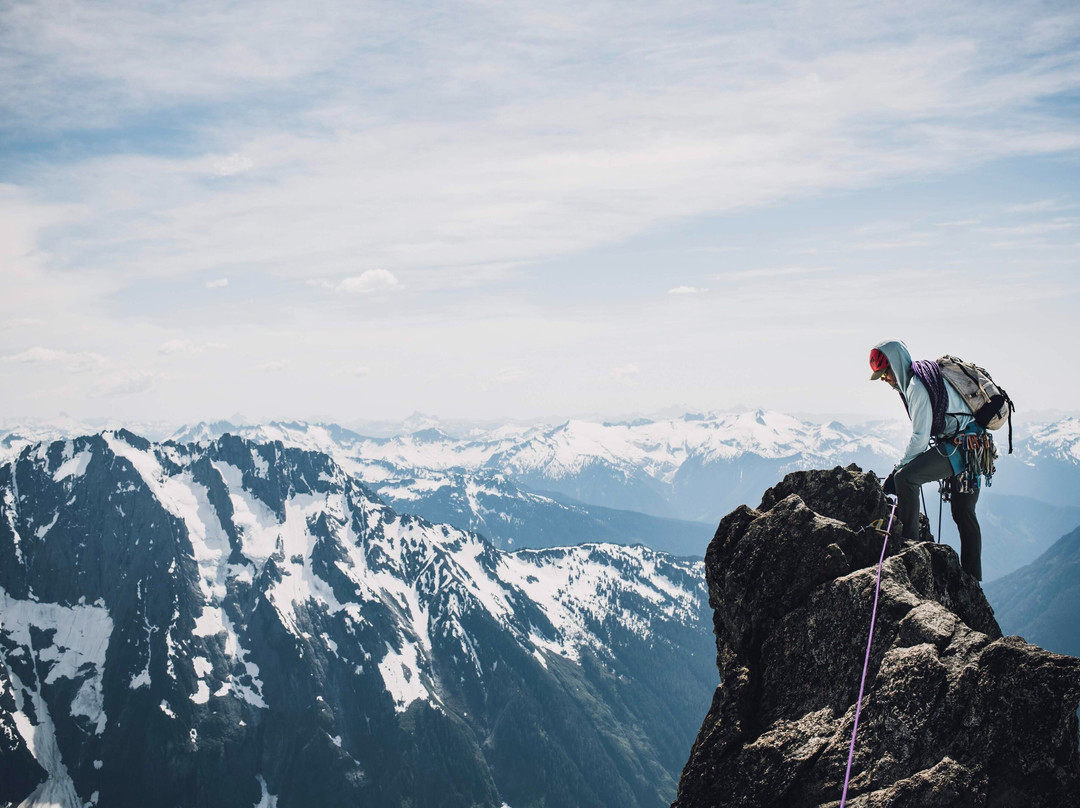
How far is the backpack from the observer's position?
1588 cm

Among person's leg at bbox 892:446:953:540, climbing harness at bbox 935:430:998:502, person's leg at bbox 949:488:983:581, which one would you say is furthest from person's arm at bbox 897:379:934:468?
person's leg at bbox 949:488:983:581

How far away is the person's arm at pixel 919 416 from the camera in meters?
15.9

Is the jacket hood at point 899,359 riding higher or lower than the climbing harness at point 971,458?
higher

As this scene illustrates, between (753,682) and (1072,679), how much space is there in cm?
580

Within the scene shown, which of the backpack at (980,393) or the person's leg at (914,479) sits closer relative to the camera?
the backpack at (980,393)

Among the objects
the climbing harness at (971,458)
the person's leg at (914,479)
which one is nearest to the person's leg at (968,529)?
the climbing harness at (971,458)

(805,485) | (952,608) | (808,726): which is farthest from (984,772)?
(805,485)

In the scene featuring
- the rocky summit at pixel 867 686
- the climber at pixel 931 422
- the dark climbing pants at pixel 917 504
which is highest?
the climber at pixel 931 422

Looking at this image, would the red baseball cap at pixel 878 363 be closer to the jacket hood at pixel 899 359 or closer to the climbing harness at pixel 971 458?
the jacket hood at pixel 899 359

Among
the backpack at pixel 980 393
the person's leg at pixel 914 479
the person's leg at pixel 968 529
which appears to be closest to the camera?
the backpack at pixel 980 393

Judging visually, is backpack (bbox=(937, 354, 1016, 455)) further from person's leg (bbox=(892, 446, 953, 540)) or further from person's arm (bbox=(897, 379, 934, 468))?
person's leg (bbox=(892, 446, 953, 540))

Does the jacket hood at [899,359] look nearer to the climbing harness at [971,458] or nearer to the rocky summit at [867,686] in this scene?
the climbing harness at [971,458]

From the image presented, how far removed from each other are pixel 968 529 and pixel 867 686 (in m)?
6.27

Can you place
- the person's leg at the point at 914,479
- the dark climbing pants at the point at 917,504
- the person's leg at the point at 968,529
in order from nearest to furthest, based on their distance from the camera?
the person's leg at the point at 914,479 < the dark climbing pants at the point at 917,504 < the person's leg at the point at 968,529
